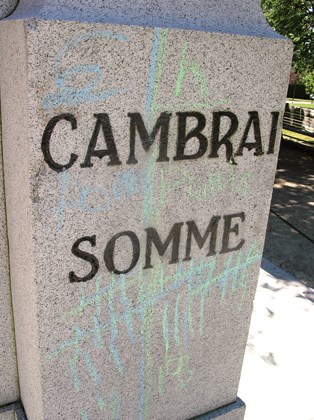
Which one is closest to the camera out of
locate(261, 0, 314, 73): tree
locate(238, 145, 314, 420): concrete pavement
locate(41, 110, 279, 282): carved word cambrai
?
locate(41, 110, 279, 282): carved word cambrai

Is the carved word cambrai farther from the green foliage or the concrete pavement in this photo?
the green foliage

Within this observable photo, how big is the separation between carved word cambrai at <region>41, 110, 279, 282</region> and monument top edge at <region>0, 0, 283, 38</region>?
33 centimetres

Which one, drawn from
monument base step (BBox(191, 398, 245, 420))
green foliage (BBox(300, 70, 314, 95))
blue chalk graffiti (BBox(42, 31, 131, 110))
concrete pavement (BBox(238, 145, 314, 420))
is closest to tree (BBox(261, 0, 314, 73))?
green foliage (BBox(300, 70, 314, 95))

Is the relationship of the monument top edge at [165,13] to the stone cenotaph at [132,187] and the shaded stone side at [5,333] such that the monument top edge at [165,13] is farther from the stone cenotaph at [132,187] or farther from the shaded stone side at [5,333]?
the shaded stone side at [5,333]

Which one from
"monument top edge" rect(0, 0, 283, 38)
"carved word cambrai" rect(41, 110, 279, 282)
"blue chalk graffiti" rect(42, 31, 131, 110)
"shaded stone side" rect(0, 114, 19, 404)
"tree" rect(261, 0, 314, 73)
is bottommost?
"shaded stone side" rect(0, 114, 19, 404)

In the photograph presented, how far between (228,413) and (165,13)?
208 cm

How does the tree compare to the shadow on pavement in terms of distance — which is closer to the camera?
the shadow on pavement

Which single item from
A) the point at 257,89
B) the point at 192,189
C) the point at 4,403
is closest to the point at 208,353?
the point at 192,189

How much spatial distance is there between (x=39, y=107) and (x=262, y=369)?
254 cm

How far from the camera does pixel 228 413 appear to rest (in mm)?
2383

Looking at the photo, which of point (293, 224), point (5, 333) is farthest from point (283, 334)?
point (293, 224)

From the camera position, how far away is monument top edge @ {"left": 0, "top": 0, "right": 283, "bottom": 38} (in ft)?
4.71

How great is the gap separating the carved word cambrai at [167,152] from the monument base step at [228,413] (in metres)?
0.99

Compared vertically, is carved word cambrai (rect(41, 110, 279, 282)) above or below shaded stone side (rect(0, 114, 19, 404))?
above
